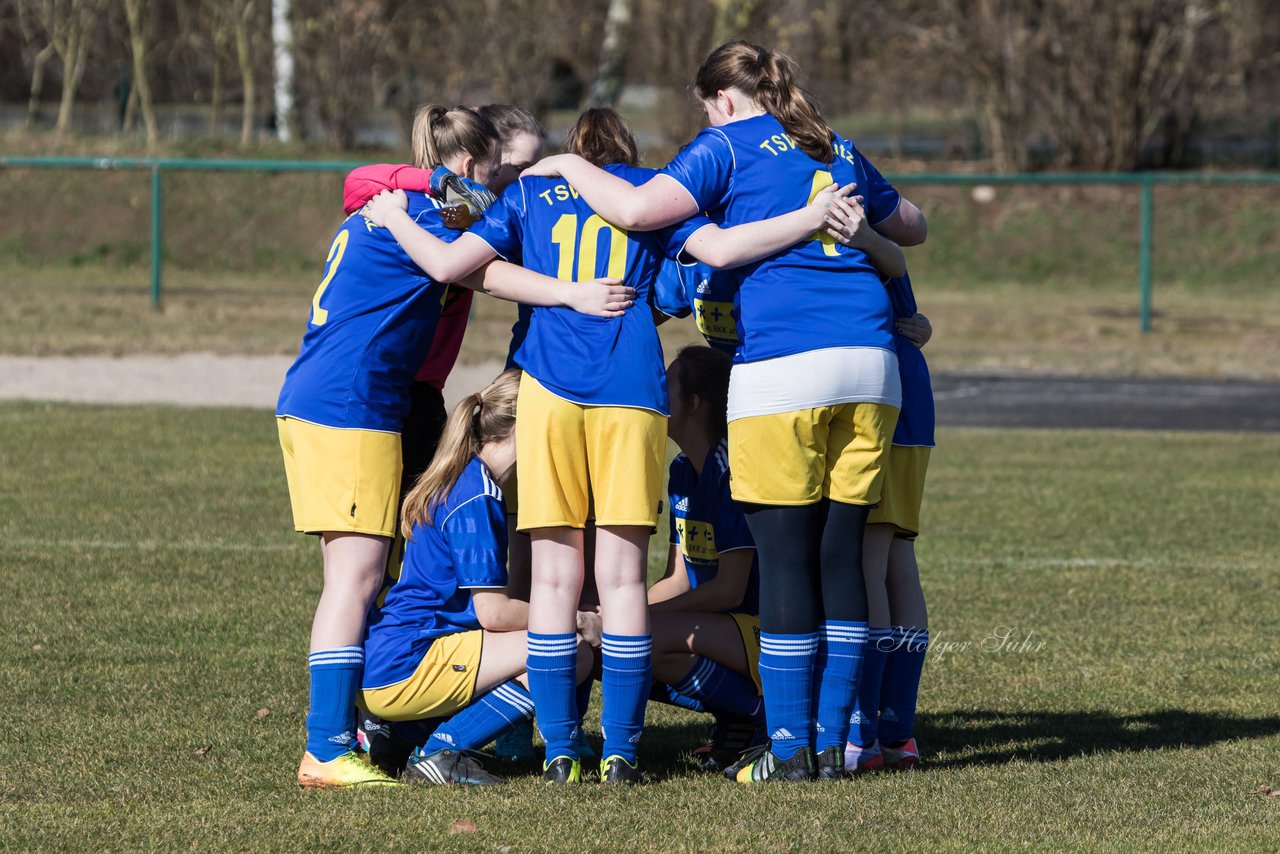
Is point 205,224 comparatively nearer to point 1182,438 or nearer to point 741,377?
point 1182,438

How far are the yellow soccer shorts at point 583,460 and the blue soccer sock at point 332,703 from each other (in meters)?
0.60

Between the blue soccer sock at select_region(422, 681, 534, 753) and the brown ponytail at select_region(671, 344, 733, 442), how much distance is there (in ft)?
3.00

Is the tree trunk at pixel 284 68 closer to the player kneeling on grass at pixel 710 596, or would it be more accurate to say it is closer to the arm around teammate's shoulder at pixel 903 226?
the player kneeling on grass at pixel 710 596

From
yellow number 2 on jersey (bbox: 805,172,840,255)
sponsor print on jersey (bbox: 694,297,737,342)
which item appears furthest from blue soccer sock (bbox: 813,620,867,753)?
yellow number 2 on jersey (bbox: 805,172,840,255)

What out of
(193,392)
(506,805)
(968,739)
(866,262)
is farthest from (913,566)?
(193,392)

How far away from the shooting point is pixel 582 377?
421 cm

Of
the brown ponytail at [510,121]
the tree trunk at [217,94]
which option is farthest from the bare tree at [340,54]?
the brown ponytail at [510,121]

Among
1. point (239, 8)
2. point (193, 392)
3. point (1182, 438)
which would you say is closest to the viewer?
point (1182, 438)

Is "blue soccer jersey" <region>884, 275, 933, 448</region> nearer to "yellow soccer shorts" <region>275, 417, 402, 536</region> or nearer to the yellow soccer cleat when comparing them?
"yellow soccer shorts" <region>275, 417, 402, 536</region>

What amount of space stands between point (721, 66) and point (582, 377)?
86 cm

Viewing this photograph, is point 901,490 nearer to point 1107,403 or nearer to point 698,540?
point 698,540

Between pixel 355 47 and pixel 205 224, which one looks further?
pixel 355 47

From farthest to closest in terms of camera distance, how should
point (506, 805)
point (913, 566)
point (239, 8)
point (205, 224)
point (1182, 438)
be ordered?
1. point (239, 8)
2. point (205, 224)
3. point (1182, 438)
4. point (913, 566)
5. point (506, 805)

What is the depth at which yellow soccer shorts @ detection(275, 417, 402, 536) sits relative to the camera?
438 centimetres
